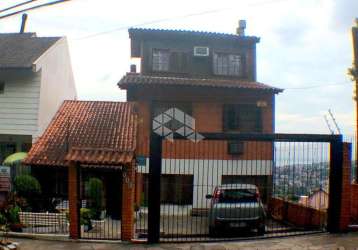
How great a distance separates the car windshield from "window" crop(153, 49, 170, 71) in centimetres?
897

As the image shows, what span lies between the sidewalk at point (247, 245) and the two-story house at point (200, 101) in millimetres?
6648

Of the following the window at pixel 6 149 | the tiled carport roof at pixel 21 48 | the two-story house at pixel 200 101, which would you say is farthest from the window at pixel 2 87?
the two-story house at pixel 200 101

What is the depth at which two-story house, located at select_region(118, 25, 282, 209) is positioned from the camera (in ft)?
56.4

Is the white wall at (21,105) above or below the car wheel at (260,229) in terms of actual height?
above

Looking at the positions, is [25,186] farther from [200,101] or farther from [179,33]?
[179,33]

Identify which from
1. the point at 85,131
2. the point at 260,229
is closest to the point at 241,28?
the point at 85,131

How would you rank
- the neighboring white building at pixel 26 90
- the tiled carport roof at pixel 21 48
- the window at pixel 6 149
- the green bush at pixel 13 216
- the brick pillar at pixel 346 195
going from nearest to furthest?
the brick pillar at pixel 346 195
the green bush at pixel 13 216
the tiled carport roof at pixel 21 48
the neighboring white building at pixel 26 90
the window at pixel 6 149

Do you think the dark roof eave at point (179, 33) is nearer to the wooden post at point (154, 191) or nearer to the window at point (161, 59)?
the window at point (161, 59)

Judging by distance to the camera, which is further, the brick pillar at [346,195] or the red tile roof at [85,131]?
the red tile roof at [85,131]

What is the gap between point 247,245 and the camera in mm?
9148

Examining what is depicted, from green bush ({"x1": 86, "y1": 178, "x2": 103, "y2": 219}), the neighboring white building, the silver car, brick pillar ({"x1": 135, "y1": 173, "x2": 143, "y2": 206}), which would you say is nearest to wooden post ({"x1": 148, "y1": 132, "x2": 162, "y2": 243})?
the silver car

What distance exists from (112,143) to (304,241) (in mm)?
8983

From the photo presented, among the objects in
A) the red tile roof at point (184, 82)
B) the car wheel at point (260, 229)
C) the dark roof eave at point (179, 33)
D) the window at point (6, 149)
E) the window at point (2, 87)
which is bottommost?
the car wheel at point (260, 229)

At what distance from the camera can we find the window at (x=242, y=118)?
711 inches
